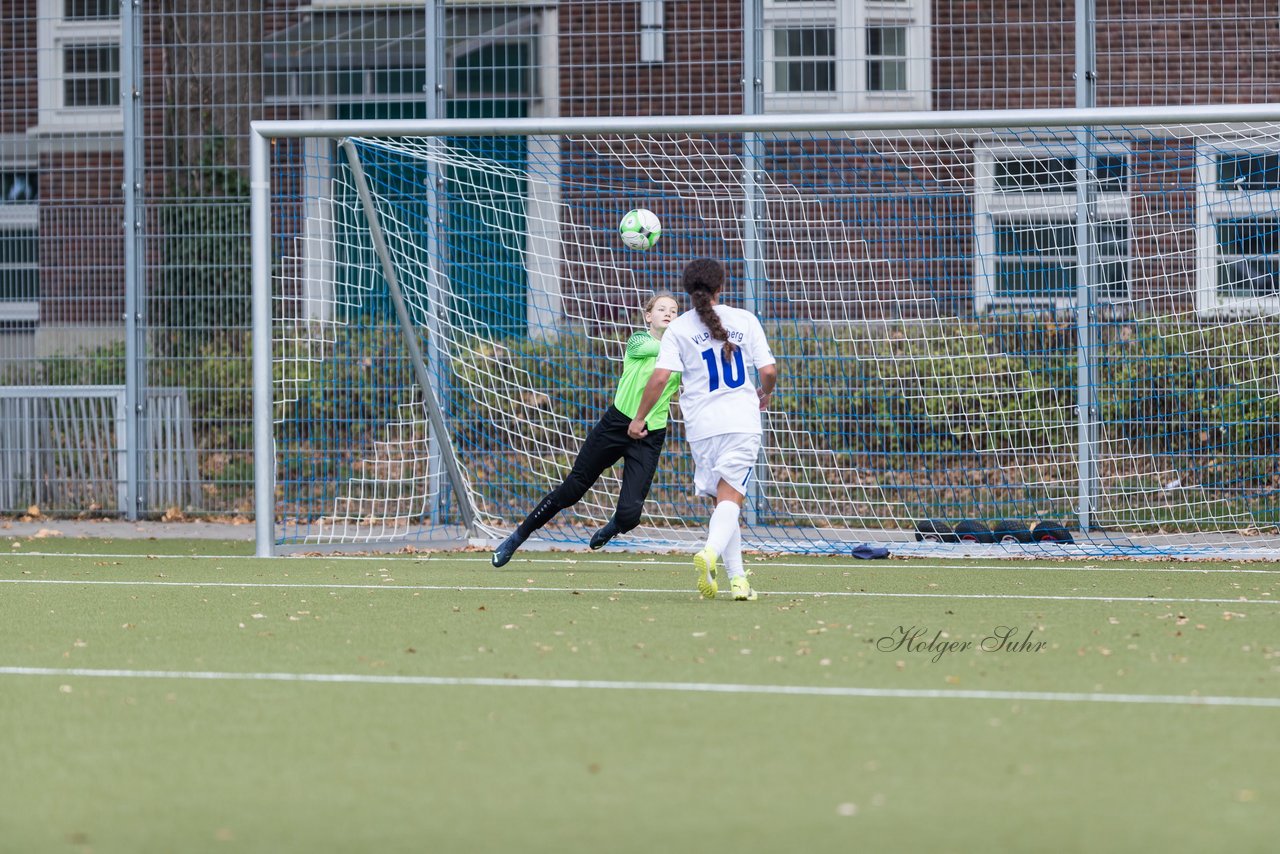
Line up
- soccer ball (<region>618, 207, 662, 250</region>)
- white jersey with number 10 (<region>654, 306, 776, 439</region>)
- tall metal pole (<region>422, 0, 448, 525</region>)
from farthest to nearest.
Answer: tall metal pole (<region>422, 0, 448, 525</region>)
soccer ball (<region>618, 207, 662, 250</region>)
white jersey with number 10 (<region>654, 306, 776, 439</region>)

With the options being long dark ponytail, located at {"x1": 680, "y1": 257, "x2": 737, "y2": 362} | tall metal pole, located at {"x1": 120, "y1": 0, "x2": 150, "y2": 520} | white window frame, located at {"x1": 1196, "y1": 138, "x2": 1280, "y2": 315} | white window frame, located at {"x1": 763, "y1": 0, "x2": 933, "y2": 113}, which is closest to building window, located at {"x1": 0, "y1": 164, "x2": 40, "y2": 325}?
tall metal pole, located at {"x1": 120, "y1": 0, "x2": 150, "y2": 520}

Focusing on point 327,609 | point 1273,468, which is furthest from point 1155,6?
point 327,609

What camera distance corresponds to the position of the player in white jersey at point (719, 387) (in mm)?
8055

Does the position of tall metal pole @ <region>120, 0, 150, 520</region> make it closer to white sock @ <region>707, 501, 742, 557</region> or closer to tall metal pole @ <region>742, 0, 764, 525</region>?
tall metal pole @ <region>742, 0, 764, 525</region>

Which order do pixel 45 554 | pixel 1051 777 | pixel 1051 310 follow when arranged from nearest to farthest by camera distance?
1. pixel 1051 777
2. pixel 45 554
3. pixel 1051 310

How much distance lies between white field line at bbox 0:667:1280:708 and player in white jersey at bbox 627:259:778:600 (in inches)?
91.5

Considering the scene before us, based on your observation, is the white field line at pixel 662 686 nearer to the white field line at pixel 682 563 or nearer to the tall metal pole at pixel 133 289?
the white field line at pixel 682 563

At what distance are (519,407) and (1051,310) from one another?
385 cm

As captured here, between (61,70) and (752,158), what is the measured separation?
567 centimetres

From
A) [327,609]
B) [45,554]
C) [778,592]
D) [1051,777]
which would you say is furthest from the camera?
[45,554]

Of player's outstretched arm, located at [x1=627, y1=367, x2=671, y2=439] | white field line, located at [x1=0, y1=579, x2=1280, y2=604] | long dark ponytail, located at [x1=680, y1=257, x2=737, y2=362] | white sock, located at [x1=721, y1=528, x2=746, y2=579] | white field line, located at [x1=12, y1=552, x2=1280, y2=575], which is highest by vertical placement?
long dark ponytail, located at [x1=680, y1=257, x2=737, y2=362]

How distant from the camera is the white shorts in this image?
8094 mm

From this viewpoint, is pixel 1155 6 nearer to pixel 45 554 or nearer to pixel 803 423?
pixel 803 423

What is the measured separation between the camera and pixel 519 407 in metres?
12.4
